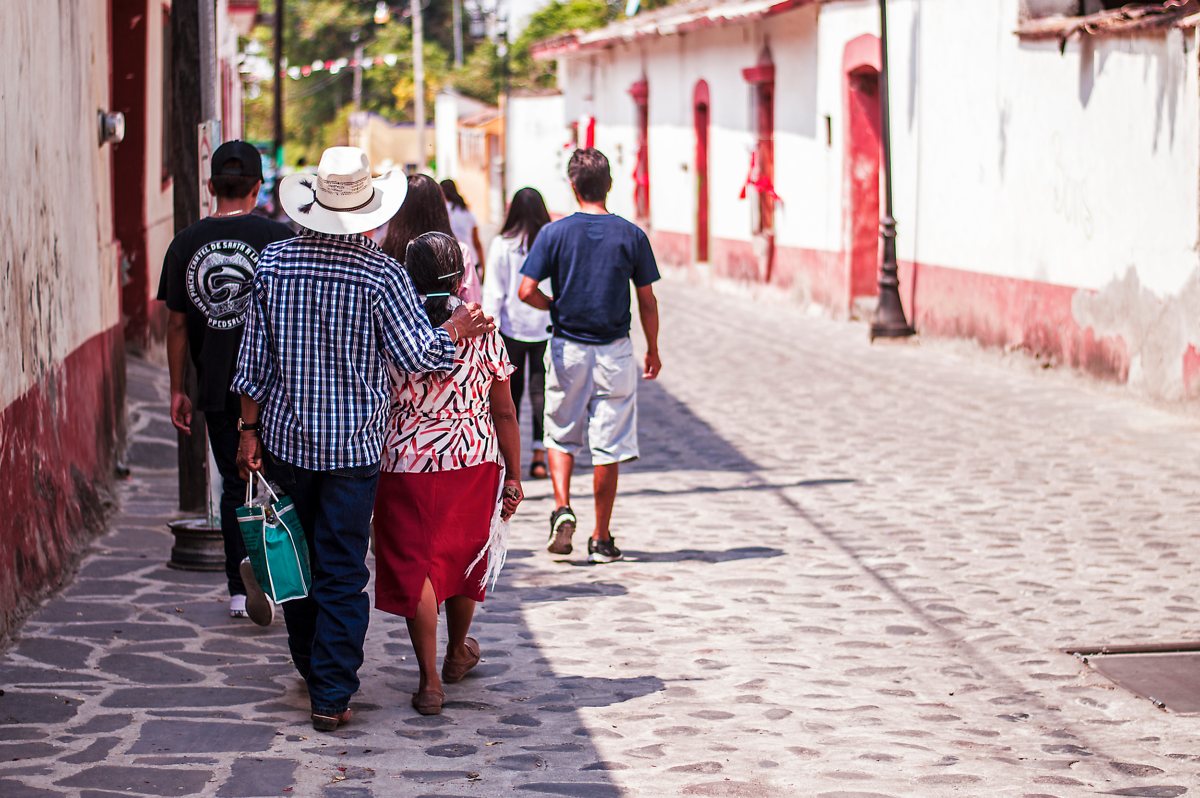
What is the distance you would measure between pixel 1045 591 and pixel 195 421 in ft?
12.7

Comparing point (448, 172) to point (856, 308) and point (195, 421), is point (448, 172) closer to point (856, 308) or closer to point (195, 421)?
point (856, 308)

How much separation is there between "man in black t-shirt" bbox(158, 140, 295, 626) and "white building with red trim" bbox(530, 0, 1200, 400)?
24.2 ft

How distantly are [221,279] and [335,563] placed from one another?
61.4 inches

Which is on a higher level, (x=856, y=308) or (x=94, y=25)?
(x=94, y=25)

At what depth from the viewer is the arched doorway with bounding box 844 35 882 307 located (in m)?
19.2

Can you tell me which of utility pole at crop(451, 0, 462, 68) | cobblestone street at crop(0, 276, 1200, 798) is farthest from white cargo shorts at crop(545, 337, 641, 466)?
utility pole at crop(451, 0, 462, 68)

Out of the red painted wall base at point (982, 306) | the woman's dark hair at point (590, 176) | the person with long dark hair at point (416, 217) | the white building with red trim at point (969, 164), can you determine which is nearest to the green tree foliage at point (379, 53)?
the white building with red trim at point (969, 164)

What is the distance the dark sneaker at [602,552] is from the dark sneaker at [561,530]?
0.10 meters

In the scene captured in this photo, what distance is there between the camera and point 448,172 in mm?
55656

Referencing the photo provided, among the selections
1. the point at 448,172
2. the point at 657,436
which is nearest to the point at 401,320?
the point at 657,436

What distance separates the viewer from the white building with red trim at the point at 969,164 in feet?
41.1

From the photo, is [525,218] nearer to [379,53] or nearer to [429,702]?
[429,702]

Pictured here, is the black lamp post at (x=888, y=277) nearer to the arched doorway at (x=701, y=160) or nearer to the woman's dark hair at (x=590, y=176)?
the arched doorway at (x=701, y=160)

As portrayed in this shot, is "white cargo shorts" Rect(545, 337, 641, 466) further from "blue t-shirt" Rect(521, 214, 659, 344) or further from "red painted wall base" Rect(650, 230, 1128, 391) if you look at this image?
"red painted wall base" Rect(650, 230, 1128, 391)
